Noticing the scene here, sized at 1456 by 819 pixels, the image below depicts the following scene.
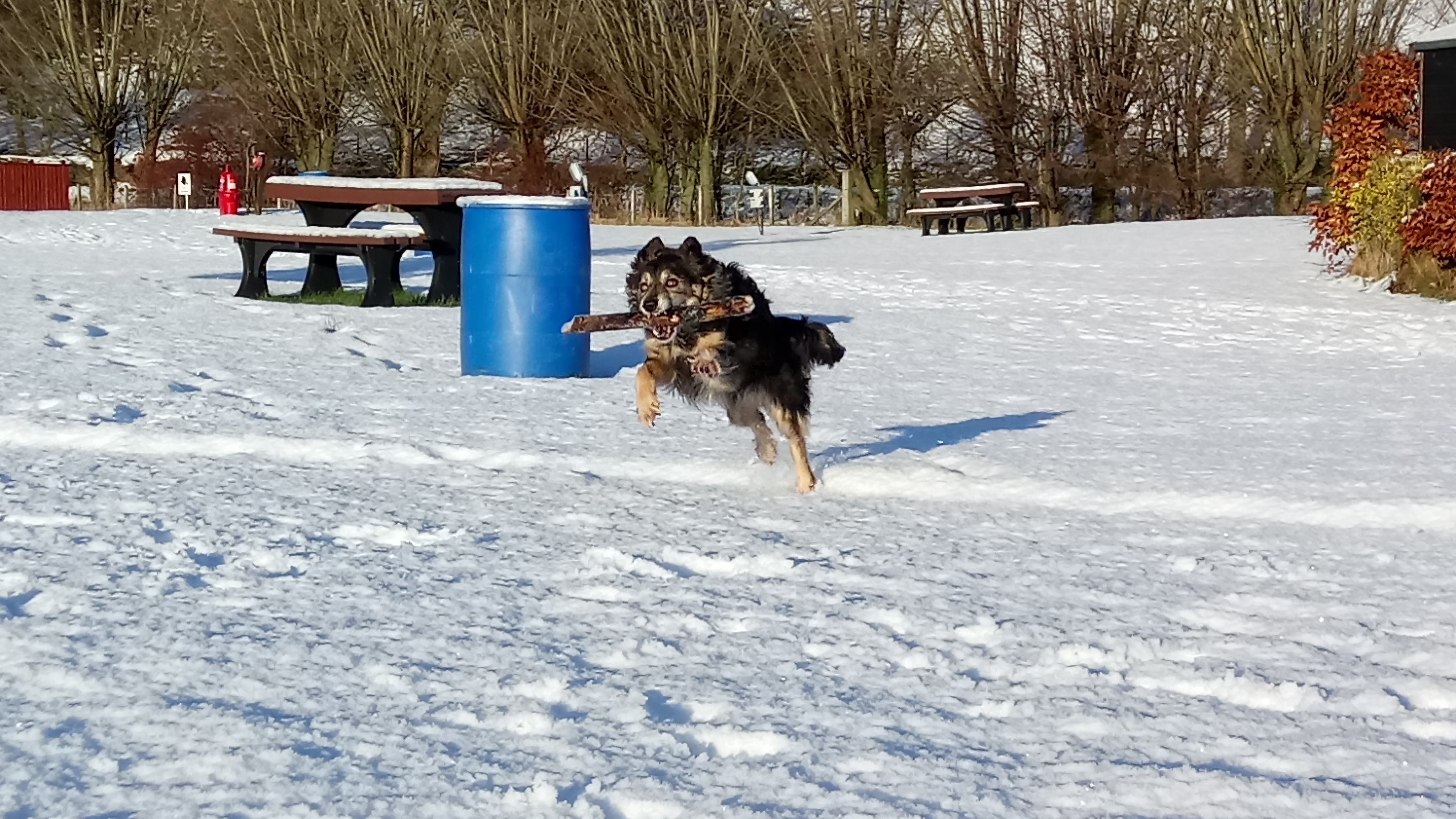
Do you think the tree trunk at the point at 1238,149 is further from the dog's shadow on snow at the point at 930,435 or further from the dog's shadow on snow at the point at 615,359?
the dog's shadow on snow at the point at 930,435

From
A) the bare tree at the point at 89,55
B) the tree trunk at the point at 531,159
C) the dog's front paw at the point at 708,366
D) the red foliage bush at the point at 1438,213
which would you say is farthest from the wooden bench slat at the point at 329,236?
the bare tree at the point at 89,55

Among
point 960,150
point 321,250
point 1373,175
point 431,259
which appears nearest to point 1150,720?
point 321,250

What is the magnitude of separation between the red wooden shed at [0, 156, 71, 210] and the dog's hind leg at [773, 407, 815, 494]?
33.4 metres

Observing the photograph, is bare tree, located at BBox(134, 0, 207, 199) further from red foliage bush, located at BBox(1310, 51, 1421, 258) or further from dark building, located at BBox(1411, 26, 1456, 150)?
dark building, located at BBox(1411, 26, 1456, 150)

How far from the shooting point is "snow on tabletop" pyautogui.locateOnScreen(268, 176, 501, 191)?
38.1 ft

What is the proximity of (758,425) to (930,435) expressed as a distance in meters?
1.23

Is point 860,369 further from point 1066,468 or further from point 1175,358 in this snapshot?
A: point 1066,468

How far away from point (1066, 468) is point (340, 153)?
4196cm

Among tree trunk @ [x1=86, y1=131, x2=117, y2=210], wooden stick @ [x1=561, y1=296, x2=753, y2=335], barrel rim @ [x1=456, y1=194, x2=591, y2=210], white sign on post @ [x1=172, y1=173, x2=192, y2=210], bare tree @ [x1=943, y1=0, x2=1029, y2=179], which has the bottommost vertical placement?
wooden stick @ [x1=561, y1=296, x2=753, y2=335]

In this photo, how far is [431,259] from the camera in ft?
55.3

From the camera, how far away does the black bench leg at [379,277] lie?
39.6 ft

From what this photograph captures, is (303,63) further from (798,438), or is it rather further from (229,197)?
(798,438)

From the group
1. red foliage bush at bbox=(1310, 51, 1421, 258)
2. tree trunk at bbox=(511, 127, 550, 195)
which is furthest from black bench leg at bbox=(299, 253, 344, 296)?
tree trunk at bbox=(511, 127, 550, 195)

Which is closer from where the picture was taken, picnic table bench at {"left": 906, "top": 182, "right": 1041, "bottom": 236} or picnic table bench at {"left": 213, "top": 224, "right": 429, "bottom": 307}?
picnic table bench at {"left": 213, "top": 224, "right": 429, "bottom": 307}
